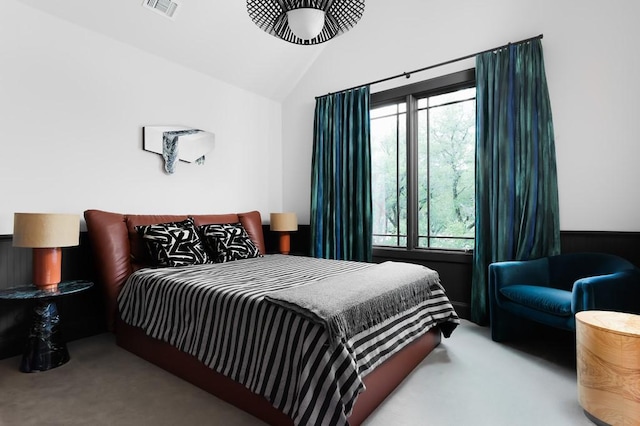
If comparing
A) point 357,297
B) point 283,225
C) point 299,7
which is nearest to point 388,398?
point 357,297

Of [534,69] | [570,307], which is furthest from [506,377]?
[534,69]

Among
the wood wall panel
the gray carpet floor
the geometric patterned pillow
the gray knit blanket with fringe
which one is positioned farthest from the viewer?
the geometric patterned pillow

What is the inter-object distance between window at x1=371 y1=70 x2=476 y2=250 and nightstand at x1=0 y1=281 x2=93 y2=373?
3.03 metres

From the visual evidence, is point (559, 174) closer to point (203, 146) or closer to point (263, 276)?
point (263, 276)

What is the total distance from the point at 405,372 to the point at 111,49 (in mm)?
3644

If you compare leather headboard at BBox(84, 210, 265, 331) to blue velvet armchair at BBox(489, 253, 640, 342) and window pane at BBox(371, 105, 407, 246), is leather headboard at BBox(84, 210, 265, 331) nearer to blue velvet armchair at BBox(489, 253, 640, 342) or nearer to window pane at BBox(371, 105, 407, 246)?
window pane at BBox(371, 105, 407, 246)

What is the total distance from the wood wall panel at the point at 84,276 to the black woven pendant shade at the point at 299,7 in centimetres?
232

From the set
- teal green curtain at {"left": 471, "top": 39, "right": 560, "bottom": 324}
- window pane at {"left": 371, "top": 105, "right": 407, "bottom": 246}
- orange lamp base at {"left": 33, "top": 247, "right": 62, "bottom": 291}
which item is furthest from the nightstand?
teal green curtain at {"left": 471, "top": 39, "right": 560, "bottom": 324}

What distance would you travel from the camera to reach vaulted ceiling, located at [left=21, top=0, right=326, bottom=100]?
9.05 feet

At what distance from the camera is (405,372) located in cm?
200

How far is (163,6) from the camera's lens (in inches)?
115

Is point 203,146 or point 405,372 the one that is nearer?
point 405,372

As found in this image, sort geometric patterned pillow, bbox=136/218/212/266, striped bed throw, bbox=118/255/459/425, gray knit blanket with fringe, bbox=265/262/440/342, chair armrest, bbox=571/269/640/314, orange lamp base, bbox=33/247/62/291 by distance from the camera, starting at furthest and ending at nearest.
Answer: geometric patterned pillow, bbox=136/218/212/266 → orange lamp base, bbox=33/247/62/291 → chair armrest, bbox=571/269/640/314 → gray knit blanket with fringe, bbox=265/262/440/342 → striped bed throw, bbox=118/255/459/425

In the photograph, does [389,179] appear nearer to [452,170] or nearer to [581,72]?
[452,170]
